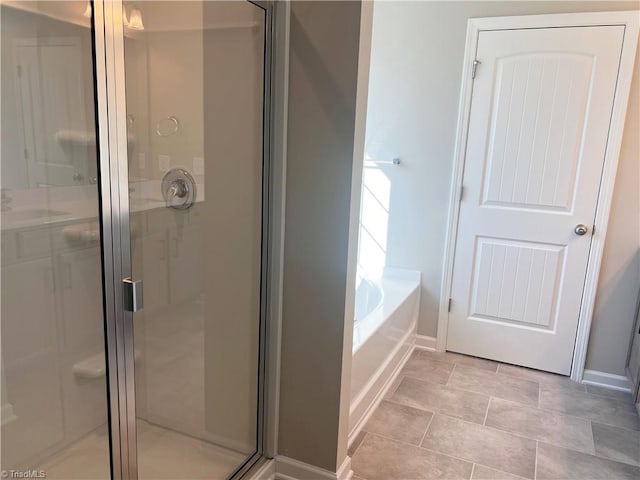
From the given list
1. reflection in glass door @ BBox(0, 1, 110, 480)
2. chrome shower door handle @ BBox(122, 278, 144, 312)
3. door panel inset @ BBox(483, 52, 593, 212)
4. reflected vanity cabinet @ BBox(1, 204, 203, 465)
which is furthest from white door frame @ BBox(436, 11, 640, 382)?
reflection in glass door @ BBox(0, 1, 110, 480)

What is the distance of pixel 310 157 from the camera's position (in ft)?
5.81

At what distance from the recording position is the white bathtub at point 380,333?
2.36 metres

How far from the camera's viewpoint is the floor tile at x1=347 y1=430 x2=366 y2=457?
223cm

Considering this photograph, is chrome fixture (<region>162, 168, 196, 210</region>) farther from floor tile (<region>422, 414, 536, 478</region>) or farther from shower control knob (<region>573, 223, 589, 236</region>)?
shower control knob (<region>573, 223, 589, 236</region>)

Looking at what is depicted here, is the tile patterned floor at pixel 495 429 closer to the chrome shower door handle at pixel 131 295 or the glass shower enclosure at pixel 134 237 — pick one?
the glass shower enclosure at pixel 134 237

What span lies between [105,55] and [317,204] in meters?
0.85

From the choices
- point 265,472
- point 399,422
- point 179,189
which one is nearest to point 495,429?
point 399,422

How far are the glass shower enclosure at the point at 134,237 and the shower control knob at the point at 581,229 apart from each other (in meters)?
2.00

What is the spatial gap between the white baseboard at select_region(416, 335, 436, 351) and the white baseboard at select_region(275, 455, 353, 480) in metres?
1.47

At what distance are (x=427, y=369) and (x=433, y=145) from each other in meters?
1.43

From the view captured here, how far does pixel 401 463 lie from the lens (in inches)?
85.3

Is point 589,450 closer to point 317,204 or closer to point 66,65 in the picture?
point 317,204

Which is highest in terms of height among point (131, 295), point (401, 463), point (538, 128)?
point (538, 128)

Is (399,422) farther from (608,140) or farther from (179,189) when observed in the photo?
(608,140)
